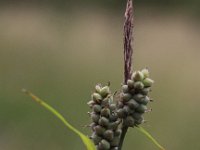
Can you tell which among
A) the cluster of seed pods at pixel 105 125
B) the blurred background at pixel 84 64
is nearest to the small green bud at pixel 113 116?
the cluster of seed pods at pixel 105 125

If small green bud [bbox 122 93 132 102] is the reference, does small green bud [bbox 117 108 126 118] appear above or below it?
below

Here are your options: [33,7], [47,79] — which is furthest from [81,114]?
[33,7]

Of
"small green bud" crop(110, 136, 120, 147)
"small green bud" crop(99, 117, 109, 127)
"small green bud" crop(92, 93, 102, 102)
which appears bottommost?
"small green bud" crop(110, 136, 120, 147)

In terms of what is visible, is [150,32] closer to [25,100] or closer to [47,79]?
[47,79]

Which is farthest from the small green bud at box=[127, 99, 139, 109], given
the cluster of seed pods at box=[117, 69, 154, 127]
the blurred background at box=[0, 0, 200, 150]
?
the blurred background at box=[0, 0, 200, 150]

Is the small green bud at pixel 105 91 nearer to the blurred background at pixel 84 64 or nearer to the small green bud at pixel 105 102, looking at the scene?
the small green bud at pixel 105 102

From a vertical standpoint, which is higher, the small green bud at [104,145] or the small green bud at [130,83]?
the small green bud at [130,83]

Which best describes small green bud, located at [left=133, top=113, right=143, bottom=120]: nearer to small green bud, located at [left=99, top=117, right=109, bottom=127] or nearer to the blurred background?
small green bud, located at [left=99, top=117, right=109, bottom=127]

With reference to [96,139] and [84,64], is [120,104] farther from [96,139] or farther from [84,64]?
[84,64]
